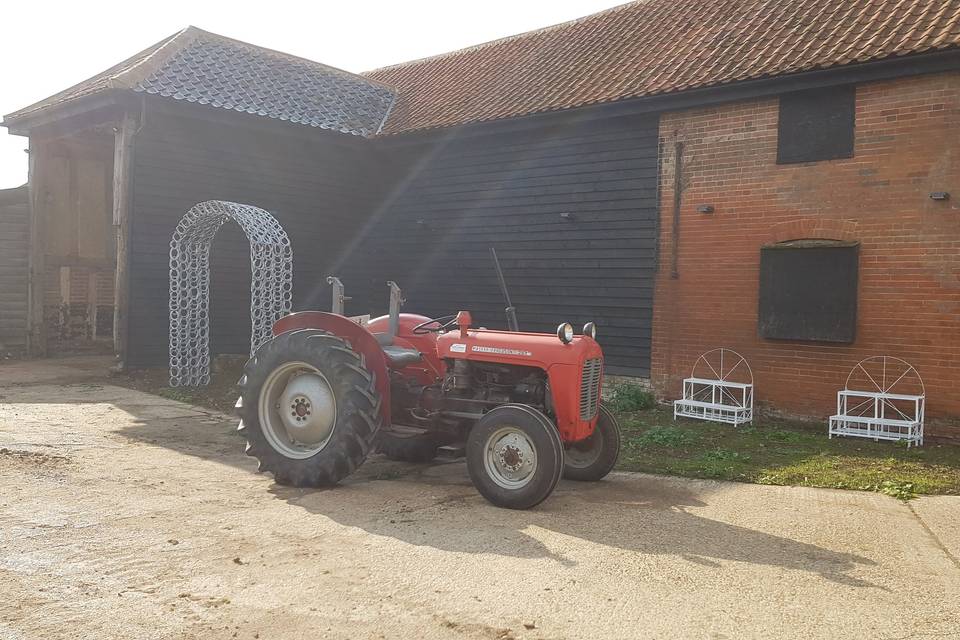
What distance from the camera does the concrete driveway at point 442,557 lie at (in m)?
3.05

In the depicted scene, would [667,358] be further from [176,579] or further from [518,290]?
[176,579]

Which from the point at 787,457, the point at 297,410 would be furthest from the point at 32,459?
the point at 787,457

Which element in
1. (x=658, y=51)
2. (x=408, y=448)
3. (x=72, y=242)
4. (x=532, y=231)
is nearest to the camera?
(x=408, y=448)

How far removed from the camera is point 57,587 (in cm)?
328

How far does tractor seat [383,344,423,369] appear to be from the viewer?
5.59 meters

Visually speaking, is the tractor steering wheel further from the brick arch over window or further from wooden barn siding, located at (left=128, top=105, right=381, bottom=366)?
wooden barn siding, located at (left=128, top=105, right=381, bottom=366)

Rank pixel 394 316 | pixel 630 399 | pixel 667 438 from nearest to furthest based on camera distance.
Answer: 1. pixel 394 316
2. pixel 667 438
3. pixel 630 399

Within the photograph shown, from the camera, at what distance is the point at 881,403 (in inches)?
325

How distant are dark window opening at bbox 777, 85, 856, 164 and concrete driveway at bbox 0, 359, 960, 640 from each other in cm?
474

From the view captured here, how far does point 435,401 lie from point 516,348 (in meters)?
0.77

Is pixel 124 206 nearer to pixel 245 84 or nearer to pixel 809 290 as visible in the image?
pixel 245 84

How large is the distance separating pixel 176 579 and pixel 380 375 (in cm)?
227

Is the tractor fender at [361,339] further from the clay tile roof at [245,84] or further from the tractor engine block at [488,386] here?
the clay tile roof at [245,84]

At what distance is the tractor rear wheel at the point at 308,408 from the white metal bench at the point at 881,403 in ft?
18.0
